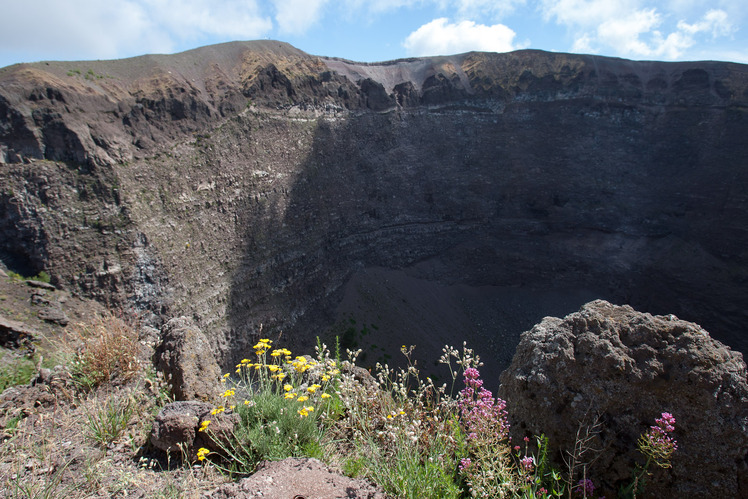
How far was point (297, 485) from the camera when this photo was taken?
293 cm

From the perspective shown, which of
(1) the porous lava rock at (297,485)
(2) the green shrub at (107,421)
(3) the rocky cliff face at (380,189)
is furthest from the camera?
(3) the rocky cliff face at (380,189)

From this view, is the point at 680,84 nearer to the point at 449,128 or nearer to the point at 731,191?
the point at 731,191

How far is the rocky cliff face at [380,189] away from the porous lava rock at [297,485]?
41.3 feet

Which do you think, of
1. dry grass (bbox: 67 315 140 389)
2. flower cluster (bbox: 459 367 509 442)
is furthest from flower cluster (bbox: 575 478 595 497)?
dry grass (bbox: 67 315 140 389)

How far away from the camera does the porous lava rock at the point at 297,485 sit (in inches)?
113

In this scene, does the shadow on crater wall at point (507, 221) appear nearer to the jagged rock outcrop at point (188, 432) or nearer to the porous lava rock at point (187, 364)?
the porous lava rock at point (187, 364)

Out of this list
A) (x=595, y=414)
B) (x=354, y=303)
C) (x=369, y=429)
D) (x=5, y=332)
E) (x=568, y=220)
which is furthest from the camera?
(x=568, y=220)

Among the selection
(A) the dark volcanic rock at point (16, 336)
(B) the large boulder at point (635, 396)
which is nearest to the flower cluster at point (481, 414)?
(B) the large boulder at point (635, 396)

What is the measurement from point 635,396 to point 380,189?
73.1ft

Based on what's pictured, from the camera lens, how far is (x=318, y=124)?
22844mm

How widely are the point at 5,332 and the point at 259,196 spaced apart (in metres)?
10.9

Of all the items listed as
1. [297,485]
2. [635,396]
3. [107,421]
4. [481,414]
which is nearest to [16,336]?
[107,421]

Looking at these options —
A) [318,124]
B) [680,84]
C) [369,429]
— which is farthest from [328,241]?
[680,84]

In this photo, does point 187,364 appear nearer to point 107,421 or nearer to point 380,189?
point 107,421
